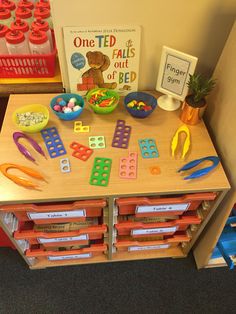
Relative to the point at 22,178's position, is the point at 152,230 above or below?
below

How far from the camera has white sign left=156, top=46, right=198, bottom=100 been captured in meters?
0.90

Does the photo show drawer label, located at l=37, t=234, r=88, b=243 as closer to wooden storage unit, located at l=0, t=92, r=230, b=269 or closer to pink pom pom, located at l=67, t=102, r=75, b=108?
wooden storage unit, located at l=0, t=92, r=230, b=269

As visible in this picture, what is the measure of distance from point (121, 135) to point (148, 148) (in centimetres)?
11

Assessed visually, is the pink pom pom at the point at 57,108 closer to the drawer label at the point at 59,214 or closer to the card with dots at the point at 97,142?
the card with dots at the point at 97,142

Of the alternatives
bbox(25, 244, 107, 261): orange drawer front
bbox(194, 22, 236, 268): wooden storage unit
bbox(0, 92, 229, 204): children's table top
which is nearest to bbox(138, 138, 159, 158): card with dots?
bbox(0, 92, 229, 204): children's table top

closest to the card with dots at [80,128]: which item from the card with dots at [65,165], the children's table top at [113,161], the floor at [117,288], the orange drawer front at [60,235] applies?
the children's table top at [113,161]

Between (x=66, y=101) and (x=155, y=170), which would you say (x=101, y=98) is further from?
(x=155, y=170)

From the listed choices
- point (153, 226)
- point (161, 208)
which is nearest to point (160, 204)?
point (161, 208)

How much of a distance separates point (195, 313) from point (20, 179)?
0.92 m

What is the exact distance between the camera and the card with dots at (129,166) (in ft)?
2.76

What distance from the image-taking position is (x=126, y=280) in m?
1.22

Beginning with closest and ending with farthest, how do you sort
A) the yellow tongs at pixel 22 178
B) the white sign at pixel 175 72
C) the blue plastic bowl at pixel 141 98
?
the yellow tongs at pixel 22 178
the white sign at pixel 175 72
the blue plastic bowl at pixel 141 98

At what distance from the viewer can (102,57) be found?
97cm

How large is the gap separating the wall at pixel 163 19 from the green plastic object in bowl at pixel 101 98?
0.15m
